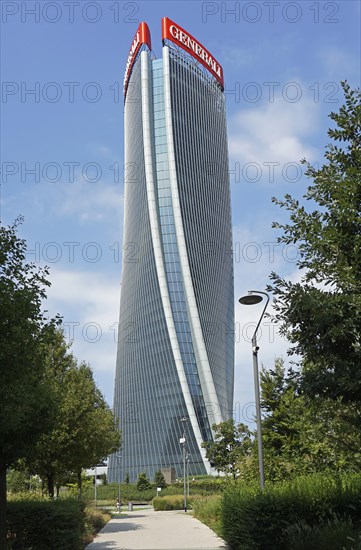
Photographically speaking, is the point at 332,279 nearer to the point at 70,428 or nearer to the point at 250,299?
the point at 250,299

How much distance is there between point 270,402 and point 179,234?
7587 centimetres

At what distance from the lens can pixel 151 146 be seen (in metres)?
112

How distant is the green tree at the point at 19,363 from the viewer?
11.7 metres

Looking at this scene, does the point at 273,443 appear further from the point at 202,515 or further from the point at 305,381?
the point at 305,381

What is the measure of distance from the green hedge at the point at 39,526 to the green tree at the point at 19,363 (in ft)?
8.44

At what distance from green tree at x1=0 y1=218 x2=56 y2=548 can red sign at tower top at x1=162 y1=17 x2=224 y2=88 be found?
400 feet

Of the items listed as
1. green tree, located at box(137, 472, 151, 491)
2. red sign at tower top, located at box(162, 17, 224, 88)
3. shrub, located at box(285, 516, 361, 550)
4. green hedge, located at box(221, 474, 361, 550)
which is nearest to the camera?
shrub, located at box(285, 516, 361, 550)

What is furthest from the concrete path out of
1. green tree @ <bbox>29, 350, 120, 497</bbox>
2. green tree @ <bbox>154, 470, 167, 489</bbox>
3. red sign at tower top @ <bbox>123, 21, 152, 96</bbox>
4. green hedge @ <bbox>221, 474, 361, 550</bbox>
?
red sign at tower top @ <bbox>123, 21, 152, 96</bbox>

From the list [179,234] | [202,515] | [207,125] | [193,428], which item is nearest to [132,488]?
[193,428]

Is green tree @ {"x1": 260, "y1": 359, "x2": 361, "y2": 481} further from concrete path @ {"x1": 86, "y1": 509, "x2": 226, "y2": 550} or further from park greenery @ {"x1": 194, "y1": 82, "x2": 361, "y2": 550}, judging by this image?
concrete path @ {"x1": 86, "y1": 509, "x2": 226, "y2": 550}

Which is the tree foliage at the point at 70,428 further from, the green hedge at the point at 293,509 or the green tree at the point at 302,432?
the green hedge at the point at 293,509

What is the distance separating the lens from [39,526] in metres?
16.2

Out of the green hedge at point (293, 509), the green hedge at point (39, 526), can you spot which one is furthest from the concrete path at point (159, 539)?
the green hedge at point (293, 509)

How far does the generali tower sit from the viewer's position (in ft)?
324
